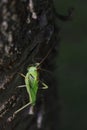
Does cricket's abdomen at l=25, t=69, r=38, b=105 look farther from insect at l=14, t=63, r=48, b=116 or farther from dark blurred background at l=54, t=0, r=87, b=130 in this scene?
dark blurred background at l=54, t=0, r=87, b=130

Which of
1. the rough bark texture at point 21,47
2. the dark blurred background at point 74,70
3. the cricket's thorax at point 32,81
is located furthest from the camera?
the dark blurred background at point 74,70

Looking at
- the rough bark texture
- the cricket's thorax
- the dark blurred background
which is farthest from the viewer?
the dark blurred background

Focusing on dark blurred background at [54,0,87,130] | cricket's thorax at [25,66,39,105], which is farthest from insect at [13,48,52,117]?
dark blurred background at [54,0,87,130]

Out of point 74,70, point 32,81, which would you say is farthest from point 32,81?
point 74,70

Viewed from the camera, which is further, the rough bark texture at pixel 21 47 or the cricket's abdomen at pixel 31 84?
the cricket's abdomen at pixel 31 84

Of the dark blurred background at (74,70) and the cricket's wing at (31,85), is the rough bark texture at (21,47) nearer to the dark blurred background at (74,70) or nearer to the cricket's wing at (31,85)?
the cricket's wing at (31,85)

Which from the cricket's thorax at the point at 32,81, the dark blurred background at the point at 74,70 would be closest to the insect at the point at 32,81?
the cricket's thorax at the point at 32,81
